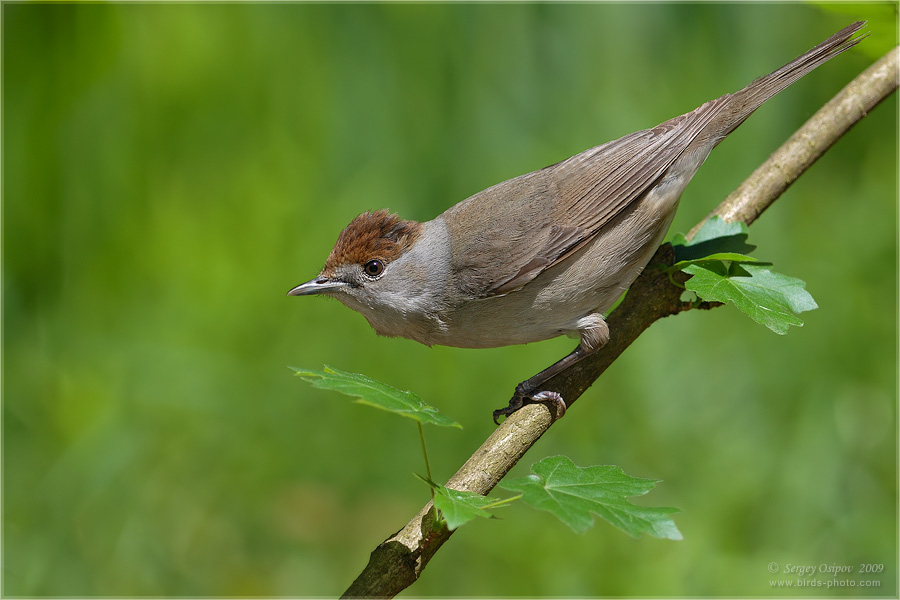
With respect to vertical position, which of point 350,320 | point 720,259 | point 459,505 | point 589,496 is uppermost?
point 720,259

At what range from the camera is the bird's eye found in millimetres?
3922

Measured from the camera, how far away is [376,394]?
6.74 feet

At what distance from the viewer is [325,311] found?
19.3 feet

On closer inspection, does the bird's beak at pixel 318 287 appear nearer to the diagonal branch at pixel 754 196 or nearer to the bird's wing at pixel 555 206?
the bird's wing at pixel 555 206

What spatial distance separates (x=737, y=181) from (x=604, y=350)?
3136mm

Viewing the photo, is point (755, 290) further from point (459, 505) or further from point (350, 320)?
point (350, 320)

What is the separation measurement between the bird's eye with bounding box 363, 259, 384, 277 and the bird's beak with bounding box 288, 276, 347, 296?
130mm

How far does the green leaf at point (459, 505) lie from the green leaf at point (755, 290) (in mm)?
1150

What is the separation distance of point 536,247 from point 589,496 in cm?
197

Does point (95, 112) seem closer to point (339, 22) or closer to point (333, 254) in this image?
point (339, 22)

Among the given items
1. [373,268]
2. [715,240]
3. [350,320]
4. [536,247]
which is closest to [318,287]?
[373,268]

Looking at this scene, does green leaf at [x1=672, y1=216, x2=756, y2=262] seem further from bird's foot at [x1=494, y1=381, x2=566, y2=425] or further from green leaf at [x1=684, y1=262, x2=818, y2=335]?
bird's foot at [x1=494, y1=381, x2=566, y2=425]

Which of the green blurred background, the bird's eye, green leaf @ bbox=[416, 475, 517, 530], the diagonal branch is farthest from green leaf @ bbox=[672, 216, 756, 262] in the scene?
green leaf @ bbox=[416, 475, 517, 530]

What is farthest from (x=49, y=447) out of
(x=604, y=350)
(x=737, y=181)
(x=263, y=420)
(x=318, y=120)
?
(x=737, y=181)
